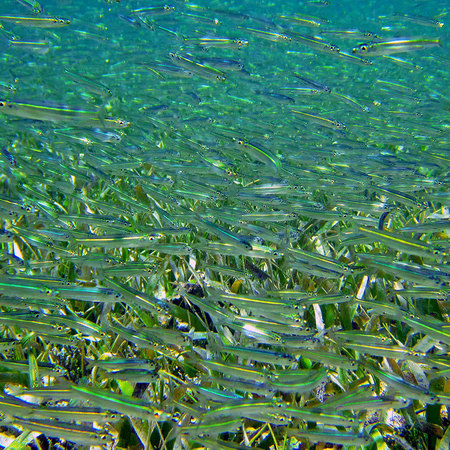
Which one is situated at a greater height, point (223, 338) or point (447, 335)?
point (447, 335)

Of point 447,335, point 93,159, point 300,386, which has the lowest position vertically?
point 300,386

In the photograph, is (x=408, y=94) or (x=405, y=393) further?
(x=408, y=94)

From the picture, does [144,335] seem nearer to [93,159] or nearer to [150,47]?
[93,159]

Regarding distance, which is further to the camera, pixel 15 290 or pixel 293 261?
pixel 293 261

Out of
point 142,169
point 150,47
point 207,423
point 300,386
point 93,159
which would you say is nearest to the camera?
point 207,423

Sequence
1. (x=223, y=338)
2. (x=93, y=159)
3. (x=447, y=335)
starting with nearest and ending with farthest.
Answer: (x=447, y=335) → (x=223, y=338) → (x=93, y=159)

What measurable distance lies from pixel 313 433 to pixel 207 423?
0.82 meters

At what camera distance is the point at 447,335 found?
2.89 meters

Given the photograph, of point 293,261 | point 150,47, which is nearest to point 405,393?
point 293,261

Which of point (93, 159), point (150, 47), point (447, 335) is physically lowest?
point (447, 335)

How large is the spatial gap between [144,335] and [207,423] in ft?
2.96

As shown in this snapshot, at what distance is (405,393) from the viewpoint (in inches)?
104

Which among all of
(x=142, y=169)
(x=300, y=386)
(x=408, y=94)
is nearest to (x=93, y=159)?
(x=142, y=169)

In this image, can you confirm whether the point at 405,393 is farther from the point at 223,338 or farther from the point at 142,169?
the point at 142,169
